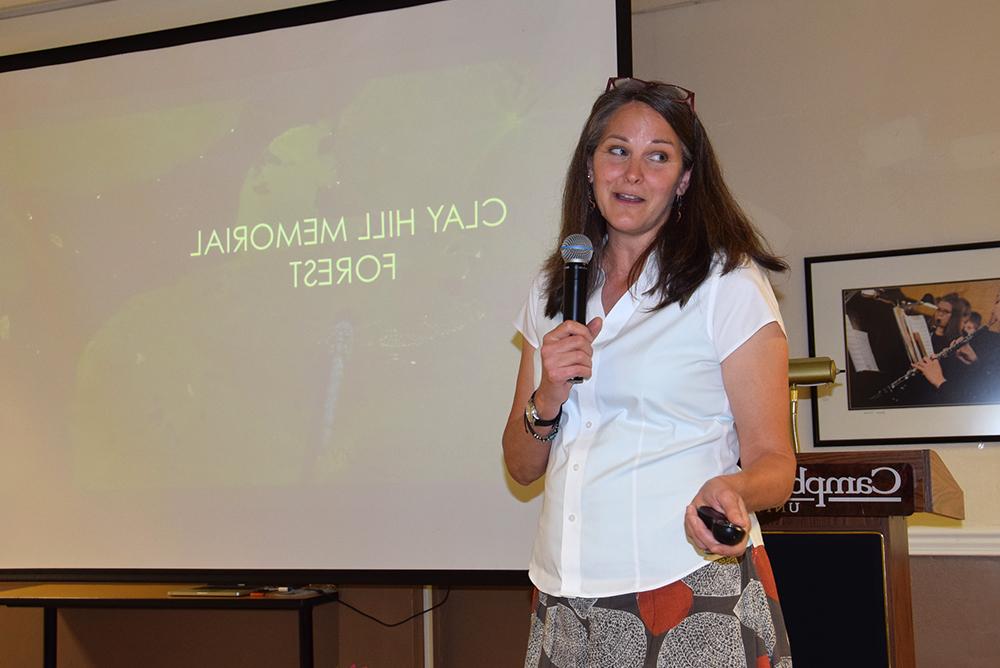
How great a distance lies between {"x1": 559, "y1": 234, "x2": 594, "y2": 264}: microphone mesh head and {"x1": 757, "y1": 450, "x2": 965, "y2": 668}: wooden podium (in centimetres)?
65

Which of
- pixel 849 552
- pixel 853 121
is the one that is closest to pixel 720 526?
pixel 849 552

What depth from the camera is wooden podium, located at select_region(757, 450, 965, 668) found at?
1664 millimetres

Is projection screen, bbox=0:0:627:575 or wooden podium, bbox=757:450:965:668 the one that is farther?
projection screen, bbox=0:0:627:575

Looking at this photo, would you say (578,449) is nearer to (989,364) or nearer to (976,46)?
(989,364)

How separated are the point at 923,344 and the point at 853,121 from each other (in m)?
0.81

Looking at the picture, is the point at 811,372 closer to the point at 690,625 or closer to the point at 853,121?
the point at 690,625

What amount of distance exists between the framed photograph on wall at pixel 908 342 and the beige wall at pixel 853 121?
57 mm

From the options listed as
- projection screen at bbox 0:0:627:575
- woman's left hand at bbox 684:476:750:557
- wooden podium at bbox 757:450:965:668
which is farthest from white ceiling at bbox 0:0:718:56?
woman's left hand at bbox 684:476:750:557

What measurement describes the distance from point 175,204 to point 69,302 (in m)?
0.52

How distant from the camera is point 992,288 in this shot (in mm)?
3191

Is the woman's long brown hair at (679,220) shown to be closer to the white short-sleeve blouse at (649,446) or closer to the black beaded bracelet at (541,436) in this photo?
the white short-sleeve blouse at (649,446)

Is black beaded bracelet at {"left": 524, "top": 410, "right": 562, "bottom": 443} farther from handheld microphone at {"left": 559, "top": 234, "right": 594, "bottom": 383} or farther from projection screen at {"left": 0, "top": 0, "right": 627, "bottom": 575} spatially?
projection screen at {"left": 0, "top": 0, "right": 627, "bottom": 575}

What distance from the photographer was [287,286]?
10.5 ft

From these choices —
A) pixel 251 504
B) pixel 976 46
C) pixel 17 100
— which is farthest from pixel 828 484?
pixel 17 100
